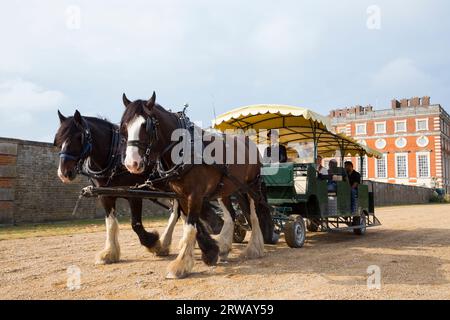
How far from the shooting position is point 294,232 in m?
7.87

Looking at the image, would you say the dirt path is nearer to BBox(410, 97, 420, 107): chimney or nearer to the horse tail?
the horse tail

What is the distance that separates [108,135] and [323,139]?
5934 mm

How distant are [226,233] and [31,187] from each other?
31.3 feet

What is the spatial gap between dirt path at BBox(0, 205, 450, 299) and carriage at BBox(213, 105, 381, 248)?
0.60 m

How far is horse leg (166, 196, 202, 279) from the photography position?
5184mm

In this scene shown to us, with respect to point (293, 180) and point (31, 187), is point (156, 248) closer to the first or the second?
point (293, 180)

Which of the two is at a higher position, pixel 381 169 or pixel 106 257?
pixel 381 169

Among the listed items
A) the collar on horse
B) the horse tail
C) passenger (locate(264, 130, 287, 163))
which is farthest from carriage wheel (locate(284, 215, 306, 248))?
the collar on horse

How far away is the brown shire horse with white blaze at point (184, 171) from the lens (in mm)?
4836

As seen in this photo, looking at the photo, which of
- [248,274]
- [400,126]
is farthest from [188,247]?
[400,126]

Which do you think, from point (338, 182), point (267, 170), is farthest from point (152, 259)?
point (338, 182)

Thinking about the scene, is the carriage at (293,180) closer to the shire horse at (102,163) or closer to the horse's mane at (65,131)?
the shire horse at (102,163)

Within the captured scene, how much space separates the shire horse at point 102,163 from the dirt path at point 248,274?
1.08 feet

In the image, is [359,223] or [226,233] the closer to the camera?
[226,233]
